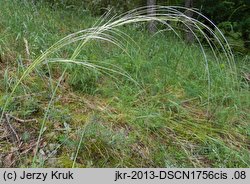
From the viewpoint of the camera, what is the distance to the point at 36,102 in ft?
8.34

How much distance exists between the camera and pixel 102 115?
2.59 meters

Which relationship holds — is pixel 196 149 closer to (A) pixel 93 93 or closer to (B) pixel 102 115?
(B) pixel 102 115

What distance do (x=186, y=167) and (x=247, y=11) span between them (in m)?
5.63

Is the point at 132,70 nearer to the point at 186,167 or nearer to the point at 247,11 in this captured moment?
the point at 186,167

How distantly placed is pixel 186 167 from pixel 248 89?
175 cm

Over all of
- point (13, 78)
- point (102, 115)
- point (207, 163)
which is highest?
point (13, 78)

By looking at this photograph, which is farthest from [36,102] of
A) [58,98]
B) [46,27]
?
[46,27]

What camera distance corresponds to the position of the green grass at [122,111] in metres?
2.25

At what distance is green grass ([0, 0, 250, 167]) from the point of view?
2.25m

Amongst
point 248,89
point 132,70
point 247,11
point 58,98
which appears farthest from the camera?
point 247,11

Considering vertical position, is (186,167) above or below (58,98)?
below

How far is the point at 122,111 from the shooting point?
267 centimetres

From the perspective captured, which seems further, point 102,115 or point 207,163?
point 102,115

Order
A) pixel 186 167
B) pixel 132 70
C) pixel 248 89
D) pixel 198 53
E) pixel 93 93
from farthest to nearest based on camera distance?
pixel 198 53 → pixel 248 89 → pixel 132 70 → pixel 93 93 → pixel 186 167
